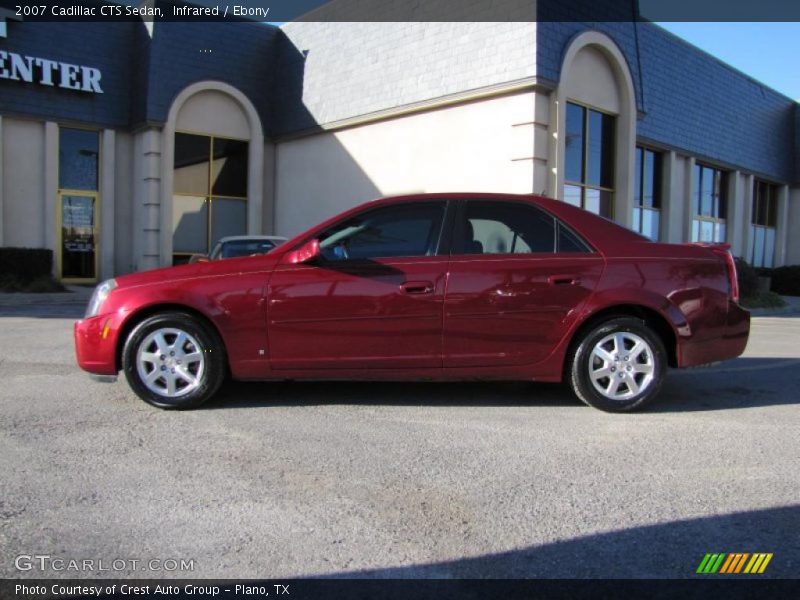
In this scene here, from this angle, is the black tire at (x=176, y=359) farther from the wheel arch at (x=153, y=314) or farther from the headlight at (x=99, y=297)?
the headlight at (x=99, y=297)

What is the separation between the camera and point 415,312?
5.01 m

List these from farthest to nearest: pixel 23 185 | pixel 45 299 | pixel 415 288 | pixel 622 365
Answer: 1. pixel 23 185
2. pixel 45 299
3. pixel 622 365
4. pixel 415 288

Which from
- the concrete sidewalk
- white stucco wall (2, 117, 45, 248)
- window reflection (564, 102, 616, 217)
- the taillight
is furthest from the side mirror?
white stucco wall (2, 117, 45, 248)

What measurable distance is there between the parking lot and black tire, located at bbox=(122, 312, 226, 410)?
0.14m

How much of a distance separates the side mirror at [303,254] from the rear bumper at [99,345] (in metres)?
1.38

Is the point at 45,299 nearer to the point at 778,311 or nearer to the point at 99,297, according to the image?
the point at 99,297

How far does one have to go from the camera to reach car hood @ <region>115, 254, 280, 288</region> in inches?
199

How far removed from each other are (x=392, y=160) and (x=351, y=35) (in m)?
3.72

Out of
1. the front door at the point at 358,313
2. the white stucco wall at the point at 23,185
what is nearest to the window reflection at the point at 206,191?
the white stucco wall at the point at 23,185

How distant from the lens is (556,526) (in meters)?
3.10

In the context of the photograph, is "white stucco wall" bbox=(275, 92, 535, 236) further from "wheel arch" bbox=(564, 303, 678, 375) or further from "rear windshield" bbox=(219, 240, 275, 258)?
"wheel arch" bbox=(564, 303, 678, 375)

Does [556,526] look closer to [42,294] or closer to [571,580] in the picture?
[571,580]

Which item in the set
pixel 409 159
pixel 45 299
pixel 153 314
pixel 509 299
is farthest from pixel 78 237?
pixel 509 299

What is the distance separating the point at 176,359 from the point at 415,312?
5.99 ft
